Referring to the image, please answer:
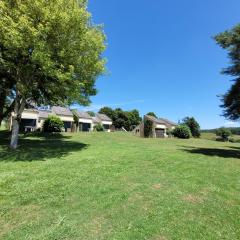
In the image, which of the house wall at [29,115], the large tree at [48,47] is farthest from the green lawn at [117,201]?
the house wall at [29,115]

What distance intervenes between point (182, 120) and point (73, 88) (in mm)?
58988

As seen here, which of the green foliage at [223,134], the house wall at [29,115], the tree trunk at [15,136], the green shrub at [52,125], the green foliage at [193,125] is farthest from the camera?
the green foliage at [193,125]

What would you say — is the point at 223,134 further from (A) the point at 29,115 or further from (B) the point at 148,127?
(A) the point at 29,115

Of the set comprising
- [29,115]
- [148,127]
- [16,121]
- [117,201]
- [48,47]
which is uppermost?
[48,47]

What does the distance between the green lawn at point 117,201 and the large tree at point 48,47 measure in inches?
242

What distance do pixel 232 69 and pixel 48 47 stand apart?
45.4ft

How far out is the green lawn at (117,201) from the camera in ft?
22.1

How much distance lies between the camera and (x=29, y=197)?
8.66 meters

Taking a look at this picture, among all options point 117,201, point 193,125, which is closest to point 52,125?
point 117,201

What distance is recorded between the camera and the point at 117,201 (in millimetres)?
8375

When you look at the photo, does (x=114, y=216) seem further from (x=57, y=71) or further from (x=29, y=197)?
(x=57, y=71)

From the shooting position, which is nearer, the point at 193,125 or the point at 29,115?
the point at 29,115

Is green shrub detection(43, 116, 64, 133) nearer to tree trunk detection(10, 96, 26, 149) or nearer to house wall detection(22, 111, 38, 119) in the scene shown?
tree trunk detection(10, 96, 26, 149)

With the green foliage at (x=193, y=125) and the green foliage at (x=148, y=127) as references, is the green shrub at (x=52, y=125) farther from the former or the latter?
the green foliage at (x=193, y=125)
